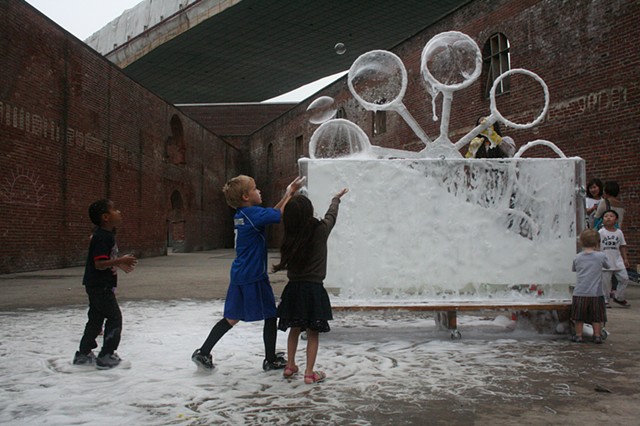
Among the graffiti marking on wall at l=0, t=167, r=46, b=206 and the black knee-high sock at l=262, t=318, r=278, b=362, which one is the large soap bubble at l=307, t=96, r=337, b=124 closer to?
the black knee-high sock at l=262, t=318, r=278, b=362

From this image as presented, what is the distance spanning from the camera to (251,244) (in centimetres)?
338

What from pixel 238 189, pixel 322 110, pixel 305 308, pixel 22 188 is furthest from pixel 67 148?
pixel 305 308

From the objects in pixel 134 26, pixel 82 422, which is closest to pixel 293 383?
pixel 82 422

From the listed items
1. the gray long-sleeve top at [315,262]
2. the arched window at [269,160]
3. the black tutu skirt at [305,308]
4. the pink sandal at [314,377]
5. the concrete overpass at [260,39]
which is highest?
the concrete overpass at [260,39]

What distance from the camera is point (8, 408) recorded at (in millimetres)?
2627

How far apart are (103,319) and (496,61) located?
38.2ft

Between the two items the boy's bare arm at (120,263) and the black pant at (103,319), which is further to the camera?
the black pant at (103,319)

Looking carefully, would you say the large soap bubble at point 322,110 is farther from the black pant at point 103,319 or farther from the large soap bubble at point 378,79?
the black pant at point 103,319

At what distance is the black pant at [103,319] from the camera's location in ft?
11.6

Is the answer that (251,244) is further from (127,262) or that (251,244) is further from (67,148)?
(67,148)

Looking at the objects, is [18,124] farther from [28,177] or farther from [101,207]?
[101,207]

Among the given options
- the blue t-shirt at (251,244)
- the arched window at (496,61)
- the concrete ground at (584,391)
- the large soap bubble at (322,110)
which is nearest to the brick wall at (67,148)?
the concrete ground at (584,391)

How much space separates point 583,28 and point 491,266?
316 inches

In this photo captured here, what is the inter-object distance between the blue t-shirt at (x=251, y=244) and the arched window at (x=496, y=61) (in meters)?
10.4
